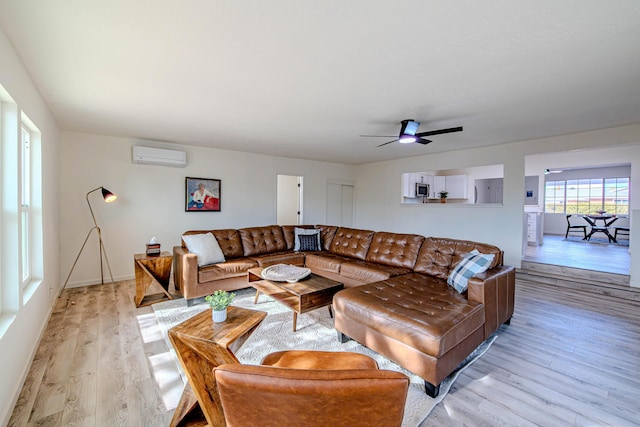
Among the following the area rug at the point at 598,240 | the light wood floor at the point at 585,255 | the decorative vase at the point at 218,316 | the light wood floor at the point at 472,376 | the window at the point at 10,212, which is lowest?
the light wood floor at the point at 472,376

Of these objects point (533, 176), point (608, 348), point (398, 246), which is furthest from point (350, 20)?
point (533, 176)

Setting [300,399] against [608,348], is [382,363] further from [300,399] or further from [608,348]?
[608,348]

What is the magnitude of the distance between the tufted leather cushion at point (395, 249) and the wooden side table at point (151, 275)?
111 inches

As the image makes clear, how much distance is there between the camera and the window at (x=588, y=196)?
27.0 feet

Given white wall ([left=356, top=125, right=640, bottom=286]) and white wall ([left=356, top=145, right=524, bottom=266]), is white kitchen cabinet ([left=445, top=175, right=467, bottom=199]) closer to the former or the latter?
white wall ([left=356, top=125, right=640, bottom=286])

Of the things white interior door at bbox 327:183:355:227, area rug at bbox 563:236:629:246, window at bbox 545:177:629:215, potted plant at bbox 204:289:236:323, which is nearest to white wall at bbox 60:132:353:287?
white interior door at bbox 327:183:355:227

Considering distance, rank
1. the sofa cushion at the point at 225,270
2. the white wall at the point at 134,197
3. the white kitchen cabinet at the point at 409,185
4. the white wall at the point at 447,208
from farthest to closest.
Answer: the white kitchen cabinet at the point at 409,185
the white wall at the point at 447,208
the white wall at the point at 134,197
the sofa cushion at the point at 225,270

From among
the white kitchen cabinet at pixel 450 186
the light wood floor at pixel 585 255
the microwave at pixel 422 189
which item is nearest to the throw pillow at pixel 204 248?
the microwave at pixel 422 189

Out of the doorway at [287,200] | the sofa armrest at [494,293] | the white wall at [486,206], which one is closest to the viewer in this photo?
the sofa armrest at [494,293]

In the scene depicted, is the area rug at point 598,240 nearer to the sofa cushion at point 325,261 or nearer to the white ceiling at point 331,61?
the white ceiling at point 331,61

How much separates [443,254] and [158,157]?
15.2ft

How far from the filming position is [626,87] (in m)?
2.58

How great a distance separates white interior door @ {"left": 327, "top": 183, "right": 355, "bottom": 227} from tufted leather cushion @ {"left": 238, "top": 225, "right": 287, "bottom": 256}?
8.94 feet

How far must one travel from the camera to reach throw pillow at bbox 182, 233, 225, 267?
367cm
